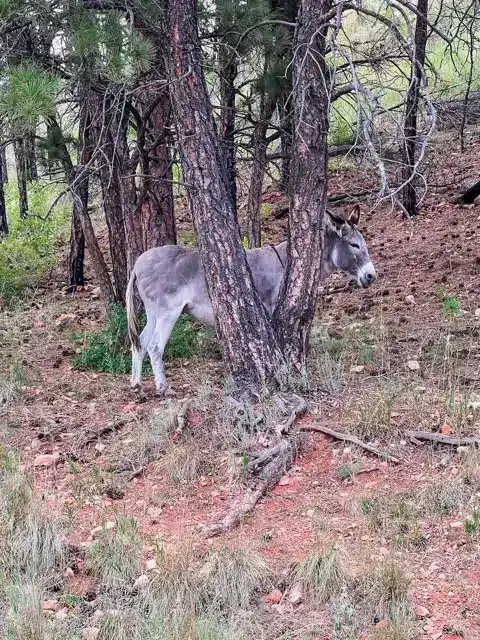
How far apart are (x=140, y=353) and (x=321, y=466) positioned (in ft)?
9.45

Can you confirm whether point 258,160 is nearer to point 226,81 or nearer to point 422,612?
point 226,81

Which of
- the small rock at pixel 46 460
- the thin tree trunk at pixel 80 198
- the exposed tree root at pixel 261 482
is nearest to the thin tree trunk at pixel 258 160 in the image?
the thin tree trunk at pixel 80 198

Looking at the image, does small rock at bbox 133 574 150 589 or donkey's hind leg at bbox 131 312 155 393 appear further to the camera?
donkey's hind leg at bbox 131 312 155 393

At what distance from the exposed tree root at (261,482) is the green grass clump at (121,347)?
298 centimetres

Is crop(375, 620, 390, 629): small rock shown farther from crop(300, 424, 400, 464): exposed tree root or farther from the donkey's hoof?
the donkey's hoof

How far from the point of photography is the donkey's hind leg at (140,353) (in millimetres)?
7691

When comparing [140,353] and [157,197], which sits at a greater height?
[157,197]

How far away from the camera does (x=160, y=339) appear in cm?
770

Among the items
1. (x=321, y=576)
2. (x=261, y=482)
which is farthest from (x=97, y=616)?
(x=261, y=482)

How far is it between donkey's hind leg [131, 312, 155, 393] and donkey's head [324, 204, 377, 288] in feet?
6.81

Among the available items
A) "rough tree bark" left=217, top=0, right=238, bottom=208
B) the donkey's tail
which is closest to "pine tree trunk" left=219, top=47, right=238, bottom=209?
"rough tree bark" left=217, top=0, right=238, bottom=208

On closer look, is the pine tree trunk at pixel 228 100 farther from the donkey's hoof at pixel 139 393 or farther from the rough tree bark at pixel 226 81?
the donkey's hoof at pixel 139 393

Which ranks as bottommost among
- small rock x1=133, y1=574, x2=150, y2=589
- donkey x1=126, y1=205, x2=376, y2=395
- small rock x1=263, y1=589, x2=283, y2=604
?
small rock x1=263, y1=589, x2=283, y2=604

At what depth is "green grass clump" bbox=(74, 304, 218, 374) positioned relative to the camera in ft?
27.7
